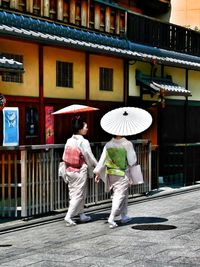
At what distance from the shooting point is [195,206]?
14000 millimetres

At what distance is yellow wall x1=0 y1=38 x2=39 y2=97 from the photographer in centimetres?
1369

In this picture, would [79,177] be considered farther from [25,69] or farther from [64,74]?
[64,74]

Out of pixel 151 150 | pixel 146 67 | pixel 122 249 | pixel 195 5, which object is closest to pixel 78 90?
pixel 151 150

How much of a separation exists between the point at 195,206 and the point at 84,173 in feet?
11.3

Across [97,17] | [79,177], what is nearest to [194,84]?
[97,17]

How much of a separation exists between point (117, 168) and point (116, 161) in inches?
5.2

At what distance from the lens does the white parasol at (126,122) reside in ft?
37.1

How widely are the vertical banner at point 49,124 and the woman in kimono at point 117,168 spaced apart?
12.8 ft

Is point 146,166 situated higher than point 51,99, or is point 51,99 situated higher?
point 51,99

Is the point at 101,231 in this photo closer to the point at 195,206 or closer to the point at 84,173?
the point at 84,173

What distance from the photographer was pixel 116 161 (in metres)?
11.5

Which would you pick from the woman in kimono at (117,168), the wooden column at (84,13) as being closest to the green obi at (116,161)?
the woman in kimono at (117,168)

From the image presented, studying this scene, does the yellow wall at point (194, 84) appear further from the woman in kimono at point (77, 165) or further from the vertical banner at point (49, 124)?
the woman in kimono at point (77, 165)

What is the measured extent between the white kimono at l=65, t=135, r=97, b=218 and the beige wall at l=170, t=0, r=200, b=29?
14.9m
